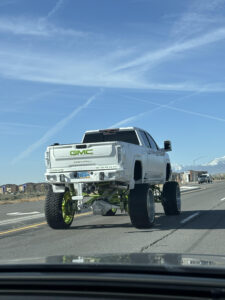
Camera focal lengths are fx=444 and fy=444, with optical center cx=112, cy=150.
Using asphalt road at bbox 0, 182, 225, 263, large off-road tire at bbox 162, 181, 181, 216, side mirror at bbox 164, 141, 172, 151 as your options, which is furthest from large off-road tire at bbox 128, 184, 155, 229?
side mirror at bbox 164, 141, 172, 151

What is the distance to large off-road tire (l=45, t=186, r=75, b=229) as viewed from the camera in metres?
10.9

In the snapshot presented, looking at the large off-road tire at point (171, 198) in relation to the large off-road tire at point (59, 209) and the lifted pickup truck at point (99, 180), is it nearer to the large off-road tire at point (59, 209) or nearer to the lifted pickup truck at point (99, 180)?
the lifted pickup truck at point (99, 180)

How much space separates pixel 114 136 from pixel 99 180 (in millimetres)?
2980

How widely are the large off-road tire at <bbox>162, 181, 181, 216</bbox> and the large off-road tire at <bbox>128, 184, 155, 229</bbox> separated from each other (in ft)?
10.3

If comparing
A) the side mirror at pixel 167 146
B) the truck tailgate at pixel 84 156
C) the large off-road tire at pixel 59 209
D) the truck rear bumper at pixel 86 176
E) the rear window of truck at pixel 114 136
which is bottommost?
the large off-road tire at pixel 59 209

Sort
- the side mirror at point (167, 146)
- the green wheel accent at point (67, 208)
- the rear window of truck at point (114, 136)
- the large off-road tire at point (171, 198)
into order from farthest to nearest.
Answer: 1. the side mirror at point (167, 146)
2. the large off-road tire at point (171, 198)
3. the rear window of truck at point (114, 136)
4. the green wheel accent at point (67, 208)

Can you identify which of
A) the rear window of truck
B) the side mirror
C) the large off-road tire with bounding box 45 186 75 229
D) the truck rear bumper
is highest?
the rear window of truck

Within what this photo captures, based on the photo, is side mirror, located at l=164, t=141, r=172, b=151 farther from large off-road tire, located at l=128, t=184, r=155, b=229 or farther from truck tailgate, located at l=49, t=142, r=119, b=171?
truck tailgate, located at l=49, t=142, r=119, b=171

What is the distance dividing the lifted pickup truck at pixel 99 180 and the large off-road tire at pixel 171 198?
5.96 ft

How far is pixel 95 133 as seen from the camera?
1312 centimetres

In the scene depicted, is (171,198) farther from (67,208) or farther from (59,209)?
(59,209)

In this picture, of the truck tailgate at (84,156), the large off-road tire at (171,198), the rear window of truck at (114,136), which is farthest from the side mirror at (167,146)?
the truck tailgate at (84,156)

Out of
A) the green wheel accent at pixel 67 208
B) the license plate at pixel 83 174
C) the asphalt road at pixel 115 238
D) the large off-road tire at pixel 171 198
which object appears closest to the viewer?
the asphalt road at pixel 115 238

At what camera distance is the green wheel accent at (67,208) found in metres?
11.3
